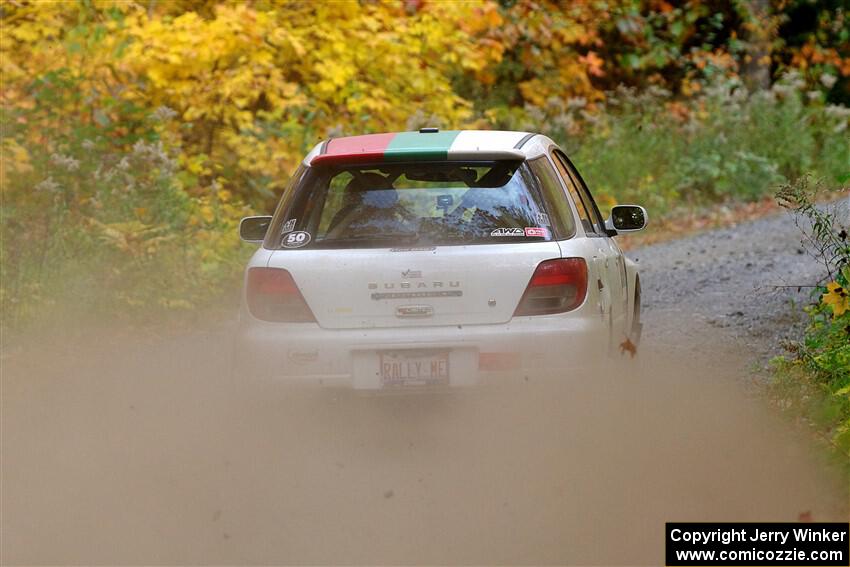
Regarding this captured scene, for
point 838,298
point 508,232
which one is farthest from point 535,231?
point 838,298

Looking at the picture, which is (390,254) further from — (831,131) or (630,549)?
(831,131)

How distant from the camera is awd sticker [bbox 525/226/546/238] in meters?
6.04

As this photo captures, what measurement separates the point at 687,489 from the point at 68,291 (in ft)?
21.1

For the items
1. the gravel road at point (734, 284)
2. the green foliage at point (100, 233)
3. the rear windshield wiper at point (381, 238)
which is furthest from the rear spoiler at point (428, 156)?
the green foliage at point (100, 233)

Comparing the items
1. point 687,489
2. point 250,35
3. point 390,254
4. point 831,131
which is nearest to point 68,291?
point 250,35

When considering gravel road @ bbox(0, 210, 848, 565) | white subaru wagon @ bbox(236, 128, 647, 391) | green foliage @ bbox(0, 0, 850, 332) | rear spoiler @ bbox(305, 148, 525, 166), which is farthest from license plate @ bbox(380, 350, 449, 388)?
green foliage @ bbox(0, 0, 850, 332)

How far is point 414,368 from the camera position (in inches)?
233

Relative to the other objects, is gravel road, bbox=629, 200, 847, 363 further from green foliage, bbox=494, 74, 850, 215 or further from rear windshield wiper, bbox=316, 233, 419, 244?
rear windshield wiper, bbox=316, 233, 419, 244

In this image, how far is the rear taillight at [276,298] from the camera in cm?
606

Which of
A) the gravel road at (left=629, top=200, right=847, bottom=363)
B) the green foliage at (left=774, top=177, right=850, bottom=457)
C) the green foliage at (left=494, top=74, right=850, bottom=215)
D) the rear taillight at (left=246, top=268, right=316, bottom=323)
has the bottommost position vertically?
the green foliage at (left=494, top=74, right=850, bottom=215)

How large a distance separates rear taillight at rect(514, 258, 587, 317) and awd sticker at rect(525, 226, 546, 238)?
0.16 m

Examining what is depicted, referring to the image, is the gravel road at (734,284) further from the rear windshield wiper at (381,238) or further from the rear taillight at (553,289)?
the rear windshield wiper at (381,238)

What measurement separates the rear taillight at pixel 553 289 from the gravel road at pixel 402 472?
31 cm

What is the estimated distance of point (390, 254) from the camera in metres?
5.96
